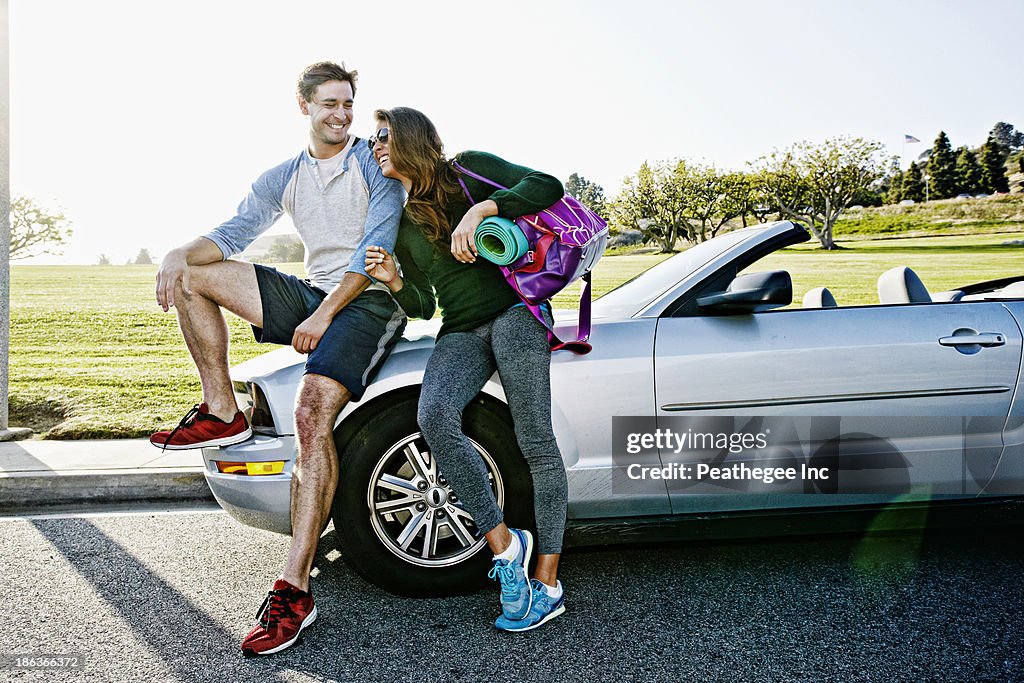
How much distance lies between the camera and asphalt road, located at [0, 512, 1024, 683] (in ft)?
8.80

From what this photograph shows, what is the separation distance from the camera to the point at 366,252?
317 cm

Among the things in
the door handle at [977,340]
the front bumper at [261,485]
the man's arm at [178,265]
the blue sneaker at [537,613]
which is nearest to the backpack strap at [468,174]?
the man's arm at [178,265]

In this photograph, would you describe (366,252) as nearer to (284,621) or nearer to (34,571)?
(284,621)

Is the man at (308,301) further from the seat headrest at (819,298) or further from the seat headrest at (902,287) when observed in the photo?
the seat headrest at (902,287)

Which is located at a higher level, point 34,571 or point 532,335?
point 532,335

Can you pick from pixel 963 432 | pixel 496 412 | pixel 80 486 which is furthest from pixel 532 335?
pixel 80 486

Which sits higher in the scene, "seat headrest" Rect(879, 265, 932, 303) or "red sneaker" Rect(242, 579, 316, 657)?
"seat headrest" Rect(879, 265, 932, 303)

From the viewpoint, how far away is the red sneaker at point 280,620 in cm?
280

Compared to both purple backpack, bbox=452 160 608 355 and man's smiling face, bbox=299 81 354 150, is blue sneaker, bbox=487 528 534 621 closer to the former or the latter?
purple backpack, bbox=452 160 608 355

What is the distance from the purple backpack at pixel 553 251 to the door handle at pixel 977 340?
1.49 m

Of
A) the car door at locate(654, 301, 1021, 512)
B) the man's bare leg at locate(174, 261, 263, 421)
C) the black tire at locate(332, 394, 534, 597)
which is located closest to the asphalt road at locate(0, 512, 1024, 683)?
the black tire at locate(332, 394, 534, 597)

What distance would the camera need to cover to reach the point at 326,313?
3.18m

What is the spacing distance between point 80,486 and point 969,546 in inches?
187

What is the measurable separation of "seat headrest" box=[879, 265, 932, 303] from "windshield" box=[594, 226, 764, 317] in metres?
0.60
